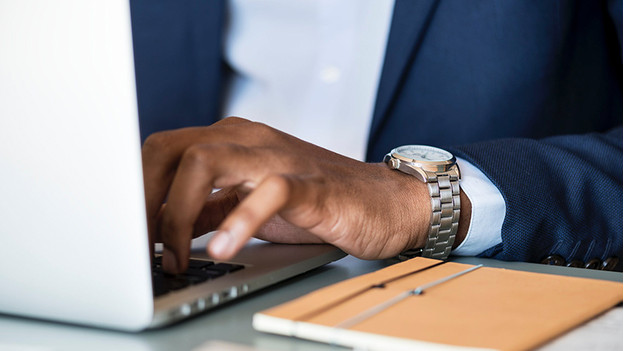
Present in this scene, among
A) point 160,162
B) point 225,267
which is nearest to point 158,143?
point 160,162

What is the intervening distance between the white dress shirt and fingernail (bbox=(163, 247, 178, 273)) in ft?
2.84

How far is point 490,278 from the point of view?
52cm

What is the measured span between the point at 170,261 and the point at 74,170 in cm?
15

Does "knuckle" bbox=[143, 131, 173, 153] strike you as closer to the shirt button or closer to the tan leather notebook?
the tan leather notebook

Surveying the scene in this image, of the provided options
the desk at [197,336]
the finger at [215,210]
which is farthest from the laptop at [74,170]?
the finger at [215,210]

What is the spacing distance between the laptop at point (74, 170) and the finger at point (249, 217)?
0.04 metres

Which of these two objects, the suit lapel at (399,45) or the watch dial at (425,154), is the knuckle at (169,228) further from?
the suit lapel at (399,45)

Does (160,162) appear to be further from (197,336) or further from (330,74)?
(330,74)

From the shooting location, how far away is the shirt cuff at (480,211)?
0.73m

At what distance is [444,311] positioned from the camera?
1.39 feet

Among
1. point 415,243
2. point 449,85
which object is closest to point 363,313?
point 415,243

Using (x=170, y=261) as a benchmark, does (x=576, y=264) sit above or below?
below

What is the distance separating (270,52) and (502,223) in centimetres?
78

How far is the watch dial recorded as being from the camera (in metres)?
0.74
